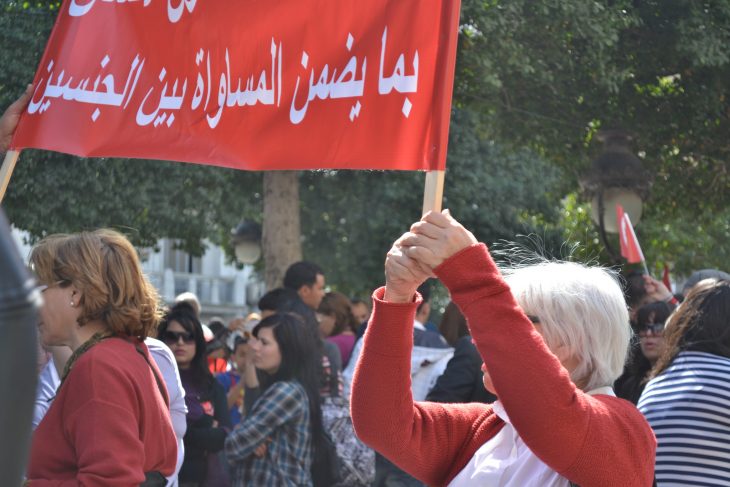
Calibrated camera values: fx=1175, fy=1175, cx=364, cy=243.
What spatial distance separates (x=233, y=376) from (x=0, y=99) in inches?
129

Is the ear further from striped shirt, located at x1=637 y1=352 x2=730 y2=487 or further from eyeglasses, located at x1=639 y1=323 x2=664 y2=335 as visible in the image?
eyeglasses, located at x1=639 y1=323 x2=664 y2=335

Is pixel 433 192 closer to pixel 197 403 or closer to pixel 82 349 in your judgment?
pixel 82 349

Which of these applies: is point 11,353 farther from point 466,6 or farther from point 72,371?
point 466,6

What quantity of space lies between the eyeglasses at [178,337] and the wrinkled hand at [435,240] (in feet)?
A: 14.3

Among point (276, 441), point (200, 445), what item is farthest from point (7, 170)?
point (200, 445)

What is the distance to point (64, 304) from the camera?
3451mm

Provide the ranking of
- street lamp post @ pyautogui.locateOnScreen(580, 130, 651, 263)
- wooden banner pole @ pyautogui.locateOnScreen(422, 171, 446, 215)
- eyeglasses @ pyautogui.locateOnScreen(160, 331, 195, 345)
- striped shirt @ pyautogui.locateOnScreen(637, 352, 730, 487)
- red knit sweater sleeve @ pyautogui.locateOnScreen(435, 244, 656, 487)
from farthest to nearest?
street lamp post @ pyautogui.locateOnScreen(580, 130, 651, 263) → eyeglasses @ pyautogui.locateOnScreen(160, 331, 195, 345) → striped shirt @ pyautogui.locateOnScreen(637, 352, 730, 487) → wooden banner pole @ pyautogui.locateOnScreen(422, 171, 446, 215) → red knit sweater sleeve @ pyautogui.locateOnScreen(435, 244, 656, 487)

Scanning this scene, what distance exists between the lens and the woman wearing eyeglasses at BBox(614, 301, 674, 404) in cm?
604

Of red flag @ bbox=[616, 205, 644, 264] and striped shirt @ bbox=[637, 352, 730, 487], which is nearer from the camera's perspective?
striped shirt @ bbox=[637, 352, 730, 487]

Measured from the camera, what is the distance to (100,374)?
319cm

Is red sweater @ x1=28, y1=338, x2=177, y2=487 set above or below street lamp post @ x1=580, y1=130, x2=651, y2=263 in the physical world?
below

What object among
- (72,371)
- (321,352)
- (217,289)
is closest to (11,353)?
(72,371)

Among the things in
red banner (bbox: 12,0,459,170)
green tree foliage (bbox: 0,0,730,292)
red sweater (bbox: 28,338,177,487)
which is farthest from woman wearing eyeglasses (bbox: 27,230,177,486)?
green tree foliage (bbox: 0,0,730,292)

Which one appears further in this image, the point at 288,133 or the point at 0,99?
the point at 0,99
